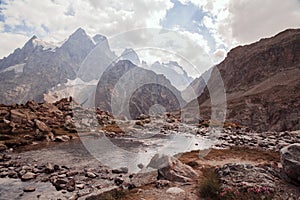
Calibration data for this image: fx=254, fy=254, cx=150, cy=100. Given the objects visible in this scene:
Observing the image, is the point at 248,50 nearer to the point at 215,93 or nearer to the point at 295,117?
the point at 215,93

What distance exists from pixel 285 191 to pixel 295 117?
65.3m

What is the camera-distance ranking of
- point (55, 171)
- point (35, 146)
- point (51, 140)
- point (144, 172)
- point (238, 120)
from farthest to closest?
point (238, 120) < point (51, 140) < point (35, 146) < point (55, 171) < point (144, 172)

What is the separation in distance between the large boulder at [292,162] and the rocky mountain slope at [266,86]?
5720cm

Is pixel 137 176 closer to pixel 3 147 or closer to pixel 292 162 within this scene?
pixel 292 162

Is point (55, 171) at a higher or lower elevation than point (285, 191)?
lower

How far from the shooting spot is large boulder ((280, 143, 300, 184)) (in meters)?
13.3

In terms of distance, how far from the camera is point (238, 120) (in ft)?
281

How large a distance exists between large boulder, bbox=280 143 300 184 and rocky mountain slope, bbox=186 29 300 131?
188 ft

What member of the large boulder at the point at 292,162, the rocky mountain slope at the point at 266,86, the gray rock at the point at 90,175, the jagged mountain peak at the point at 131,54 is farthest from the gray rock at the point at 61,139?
the rocky mountain slope at the point at 266,86

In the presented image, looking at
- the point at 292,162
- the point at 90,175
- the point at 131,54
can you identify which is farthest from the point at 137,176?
the point at 131,54

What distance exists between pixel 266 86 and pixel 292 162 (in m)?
137

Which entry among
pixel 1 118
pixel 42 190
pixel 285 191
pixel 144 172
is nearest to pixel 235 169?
pixel 285 191

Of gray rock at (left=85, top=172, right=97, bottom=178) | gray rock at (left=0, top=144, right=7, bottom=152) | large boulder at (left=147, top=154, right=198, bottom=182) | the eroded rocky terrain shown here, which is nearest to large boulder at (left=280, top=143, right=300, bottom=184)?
the eroded rocky terrain

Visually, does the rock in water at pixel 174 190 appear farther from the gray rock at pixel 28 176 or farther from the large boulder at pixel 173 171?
the gray rock at pixel 28 176
